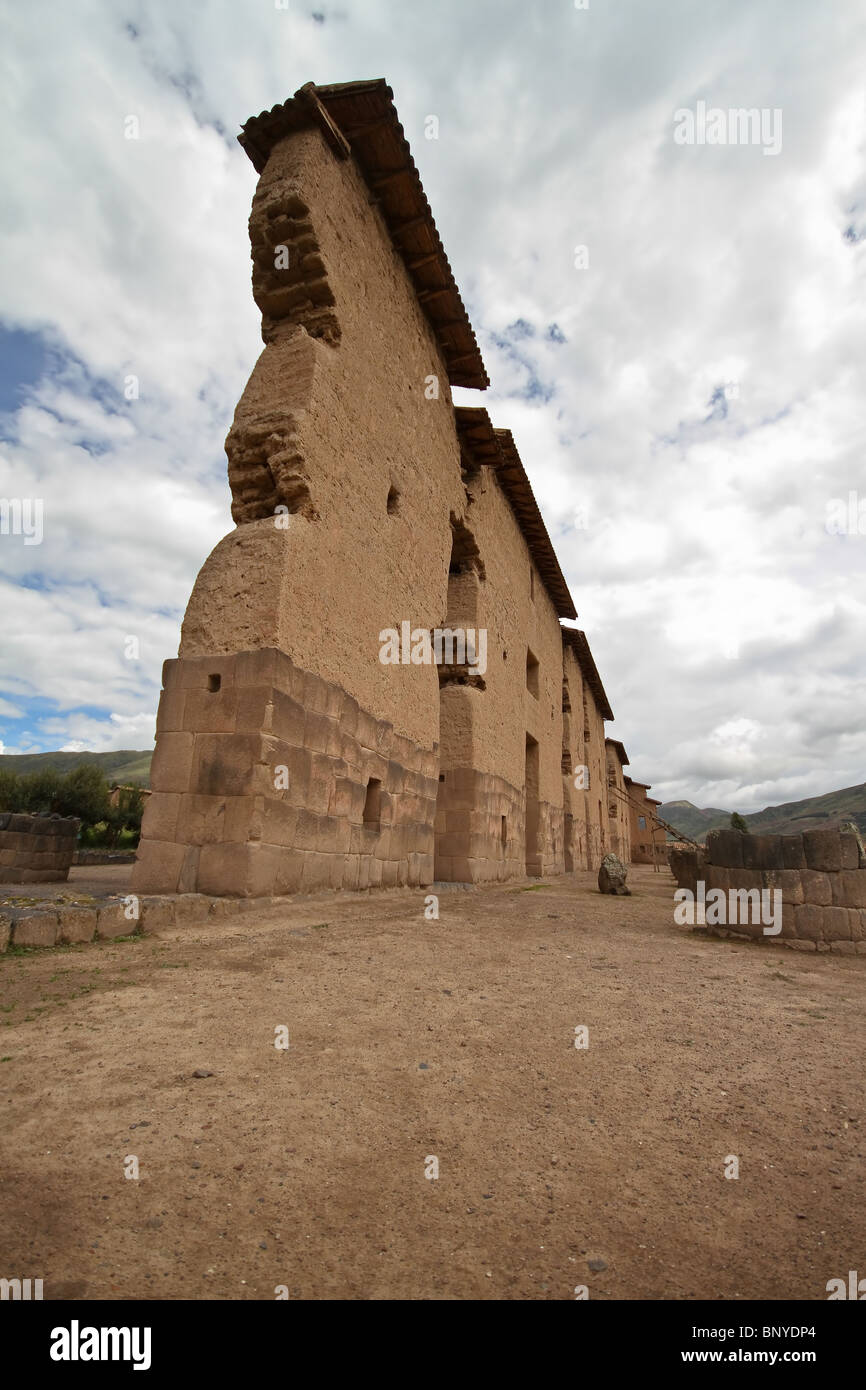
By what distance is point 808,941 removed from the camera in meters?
6.36

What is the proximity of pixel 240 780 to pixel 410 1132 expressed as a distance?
3.73 meters

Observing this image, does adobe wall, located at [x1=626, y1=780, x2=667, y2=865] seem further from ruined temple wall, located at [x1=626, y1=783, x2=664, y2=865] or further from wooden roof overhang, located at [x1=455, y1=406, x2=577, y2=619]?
wooden roof overhang, located at [x1=455, y1=406, x2=577, y2=619]

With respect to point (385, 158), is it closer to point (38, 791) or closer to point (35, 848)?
point (35, 848)

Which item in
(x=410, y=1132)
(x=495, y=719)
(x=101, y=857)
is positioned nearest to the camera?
(x=410, y=1132)

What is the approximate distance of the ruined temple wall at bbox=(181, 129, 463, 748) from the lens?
6.23 meters

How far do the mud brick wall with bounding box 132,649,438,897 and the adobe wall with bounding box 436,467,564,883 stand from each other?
4843 millimetres

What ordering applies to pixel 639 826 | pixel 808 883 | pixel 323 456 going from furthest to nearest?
pixel 639 826 → pixel 323 456 → pixel 808 883

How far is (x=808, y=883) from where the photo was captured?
6.49m

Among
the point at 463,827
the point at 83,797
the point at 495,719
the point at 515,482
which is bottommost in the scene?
the point at 463,827

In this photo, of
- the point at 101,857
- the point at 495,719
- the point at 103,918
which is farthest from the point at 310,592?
the point at 101,857

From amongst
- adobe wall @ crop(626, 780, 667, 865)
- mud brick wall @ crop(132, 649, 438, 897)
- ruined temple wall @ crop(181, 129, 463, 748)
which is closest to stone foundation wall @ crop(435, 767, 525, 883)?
ruined temple wall @ crop(181, 129, 463, 748)
